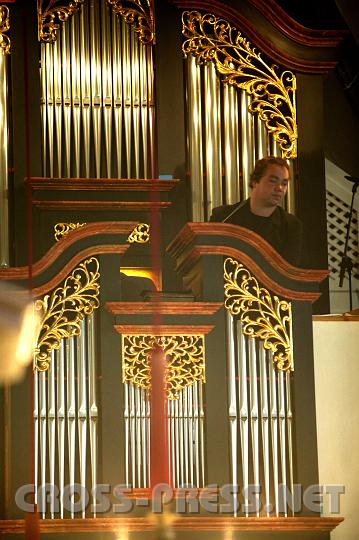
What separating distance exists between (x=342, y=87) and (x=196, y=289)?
434 centimetres

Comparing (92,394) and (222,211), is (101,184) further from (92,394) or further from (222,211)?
(92,394)

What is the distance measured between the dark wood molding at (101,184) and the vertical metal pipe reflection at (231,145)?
433mm

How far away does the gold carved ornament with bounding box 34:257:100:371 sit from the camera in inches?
356

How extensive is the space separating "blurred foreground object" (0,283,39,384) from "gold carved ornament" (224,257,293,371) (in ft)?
3.95

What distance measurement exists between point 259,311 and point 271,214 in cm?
143

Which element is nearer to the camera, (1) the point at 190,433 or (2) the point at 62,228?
(1) the point at 190,433

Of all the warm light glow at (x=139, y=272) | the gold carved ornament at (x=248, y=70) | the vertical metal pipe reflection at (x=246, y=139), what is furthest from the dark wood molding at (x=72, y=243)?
the gold carved ornament at (x=248, y=70)

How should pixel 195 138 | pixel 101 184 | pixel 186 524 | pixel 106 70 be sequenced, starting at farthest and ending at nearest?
1. pixel 106 70
2. pixel 195 138
3. pixel 101 184
4. pixel 186 524

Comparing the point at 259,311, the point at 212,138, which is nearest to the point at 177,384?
the point at 259,311

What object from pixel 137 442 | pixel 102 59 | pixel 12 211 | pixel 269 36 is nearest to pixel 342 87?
pixel 269 36

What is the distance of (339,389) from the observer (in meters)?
9.39

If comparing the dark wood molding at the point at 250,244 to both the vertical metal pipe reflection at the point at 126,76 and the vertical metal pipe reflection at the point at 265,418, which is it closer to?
the vertical metal pipe reflection at the point at 265,418

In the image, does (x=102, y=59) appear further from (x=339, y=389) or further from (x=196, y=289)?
(x=339, y=389)

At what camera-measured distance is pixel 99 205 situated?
1168cm
